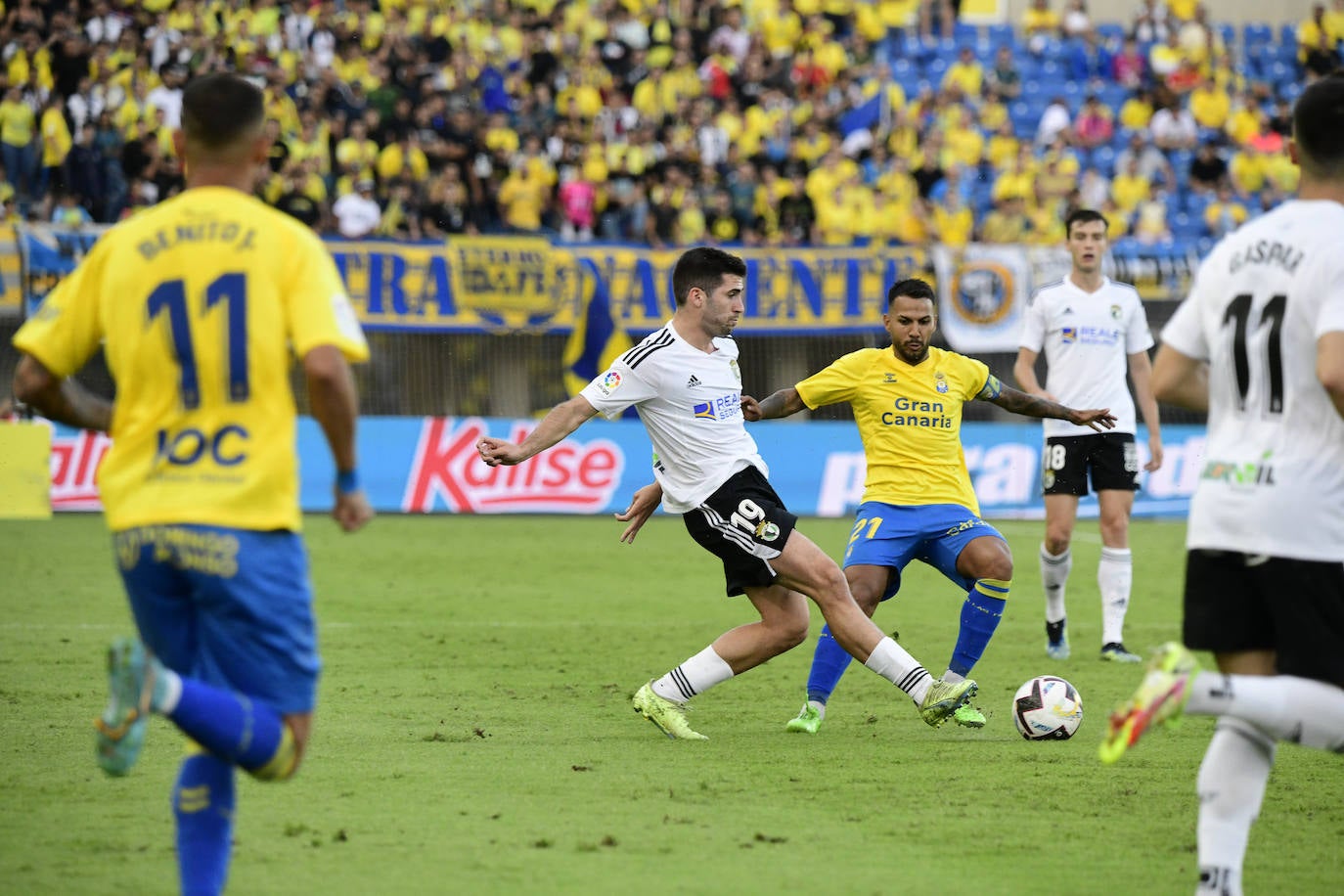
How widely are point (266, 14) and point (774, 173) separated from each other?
23.7ft

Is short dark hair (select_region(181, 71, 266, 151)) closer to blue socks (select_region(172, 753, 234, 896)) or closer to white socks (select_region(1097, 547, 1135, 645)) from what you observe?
blue socks (select_region(172, 753, 234, 896))

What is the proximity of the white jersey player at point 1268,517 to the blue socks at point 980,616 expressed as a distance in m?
3.27

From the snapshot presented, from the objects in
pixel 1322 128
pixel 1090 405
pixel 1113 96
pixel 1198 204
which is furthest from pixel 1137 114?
pixel 1322 128

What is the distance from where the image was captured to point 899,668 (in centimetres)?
706

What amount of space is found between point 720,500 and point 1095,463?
3.89 metres

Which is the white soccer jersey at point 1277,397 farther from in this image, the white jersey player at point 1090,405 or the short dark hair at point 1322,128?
the white jersey player at point 1090,405

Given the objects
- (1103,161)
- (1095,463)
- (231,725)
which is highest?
(1103,161)

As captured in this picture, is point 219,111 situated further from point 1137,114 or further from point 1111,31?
point 1111,31

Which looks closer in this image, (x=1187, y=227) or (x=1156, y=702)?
(x=1156, y=702)

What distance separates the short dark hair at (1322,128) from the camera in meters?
4.20

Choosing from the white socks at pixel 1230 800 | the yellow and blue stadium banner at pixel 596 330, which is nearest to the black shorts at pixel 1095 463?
the white socks at pixel 1230 800

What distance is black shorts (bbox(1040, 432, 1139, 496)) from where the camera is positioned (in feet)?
33.0

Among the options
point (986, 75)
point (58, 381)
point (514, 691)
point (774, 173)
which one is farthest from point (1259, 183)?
point (58, 381)

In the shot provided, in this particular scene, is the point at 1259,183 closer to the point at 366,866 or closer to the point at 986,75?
the point at 986,75
